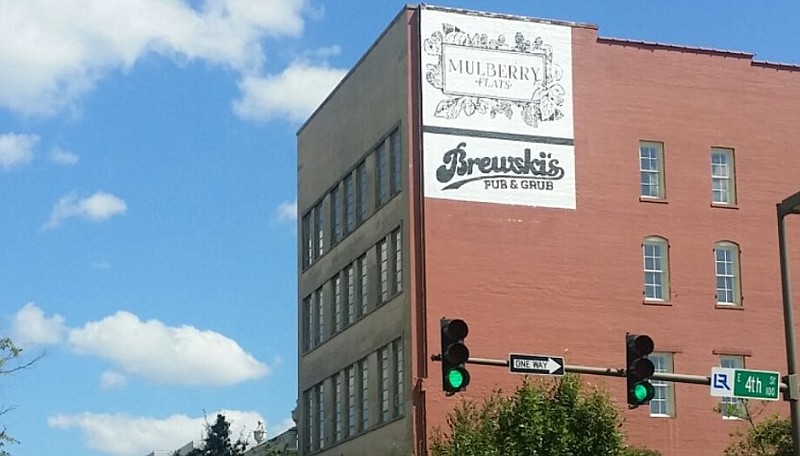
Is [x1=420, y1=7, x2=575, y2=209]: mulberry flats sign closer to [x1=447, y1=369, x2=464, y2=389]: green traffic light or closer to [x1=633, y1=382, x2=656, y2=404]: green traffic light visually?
[x1=633, y1=382, x2=656, y2=404]: green traffic light

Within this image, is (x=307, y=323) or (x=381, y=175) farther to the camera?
(x=307, y=323)

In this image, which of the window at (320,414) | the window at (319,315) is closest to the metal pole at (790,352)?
the window at (319,315)

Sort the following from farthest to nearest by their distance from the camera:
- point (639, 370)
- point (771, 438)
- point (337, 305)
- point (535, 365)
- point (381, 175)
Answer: point (337, 305)
point (381, 175)
point (771, 438)
point (535, 365)
point (639, 370)

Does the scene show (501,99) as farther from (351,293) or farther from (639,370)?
(639,370)

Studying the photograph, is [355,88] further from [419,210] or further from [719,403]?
[719,403]

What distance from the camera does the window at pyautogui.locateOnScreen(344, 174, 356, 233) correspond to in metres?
49.6

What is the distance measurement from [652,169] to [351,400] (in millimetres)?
12917

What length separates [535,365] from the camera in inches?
834

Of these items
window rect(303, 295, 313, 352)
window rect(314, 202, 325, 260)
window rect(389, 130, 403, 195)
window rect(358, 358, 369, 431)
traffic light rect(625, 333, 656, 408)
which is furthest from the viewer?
window rect(303, 295, 313, 352)

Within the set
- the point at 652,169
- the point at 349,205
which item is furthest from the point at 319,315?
the point at 652,169

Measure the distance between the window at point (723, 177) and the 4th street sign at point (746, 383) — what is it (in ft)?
83.8

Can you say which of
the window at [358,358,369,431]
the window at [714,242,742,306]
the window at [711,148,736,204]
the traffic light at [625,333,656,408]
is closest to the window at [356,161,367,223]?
the window at [358,358,369,431]

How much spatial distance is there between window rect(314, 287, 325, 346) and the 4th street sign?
3193cm

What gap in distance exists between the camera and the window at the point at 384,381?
148 feet
